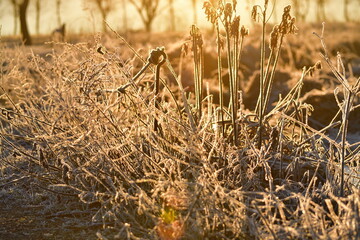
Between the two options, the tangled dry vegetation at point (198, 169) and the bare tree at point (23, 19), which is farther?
the bare tree at point (23, 19)

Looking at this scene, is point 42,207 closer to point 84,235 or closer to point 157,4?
point 84,235

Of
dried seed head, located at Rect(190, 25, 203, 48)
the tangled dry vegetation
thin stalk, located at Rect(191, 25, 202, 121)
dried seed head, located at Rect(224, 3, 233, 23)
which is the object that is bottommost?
the tangled dry vegetation

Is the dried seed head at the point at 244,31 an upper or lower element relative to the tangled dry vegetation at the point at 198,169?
upper

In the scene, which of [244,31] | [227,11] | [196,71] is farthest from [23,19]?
[227,11]

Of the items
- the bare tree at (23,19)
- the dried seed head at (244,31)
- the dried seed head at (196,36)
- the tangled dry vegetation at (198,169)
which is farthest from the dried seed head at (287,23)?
the bare tree at (23,19)

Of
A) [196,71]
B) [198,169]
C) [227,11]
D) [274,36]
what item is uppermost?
[227,11]

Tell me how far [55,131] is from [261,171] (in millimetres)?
1048

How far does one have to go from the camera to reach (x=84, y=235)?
190 cm

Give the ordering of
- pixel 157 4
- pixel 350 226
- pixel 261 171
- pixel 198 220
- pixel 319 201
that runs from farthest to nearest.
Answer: pixel 157 4, pixel 261 171, pixel 319 201, pixel 198 220, pixel 350 226

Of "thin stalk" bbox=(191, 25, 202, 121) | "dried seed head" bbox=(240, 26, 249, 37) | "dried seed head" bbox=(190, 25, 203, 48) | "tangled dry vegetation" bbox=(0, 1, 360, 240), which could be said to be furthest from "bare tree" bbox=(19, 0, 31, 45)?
"dried seed head" bbox=(240, 26, 249, 37)

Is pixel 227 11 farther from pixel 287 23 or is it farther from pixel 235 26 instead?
pixel 287 23

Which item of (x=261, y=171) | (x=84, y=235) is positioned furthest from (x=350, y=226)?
(x=84, y=235)

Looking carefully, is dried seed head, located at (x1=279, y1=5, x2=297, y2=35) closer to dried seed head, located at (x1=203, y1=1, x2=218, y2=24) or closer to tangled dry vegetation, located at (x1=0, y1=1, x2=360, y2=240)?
tangled dry vegetation, located at (x1=0, y1=1, x2=360, y2=240)

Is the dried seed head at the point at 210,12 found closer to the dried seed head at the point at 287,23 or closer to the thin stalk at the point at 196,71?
the thin stalk at the point at 196,71
